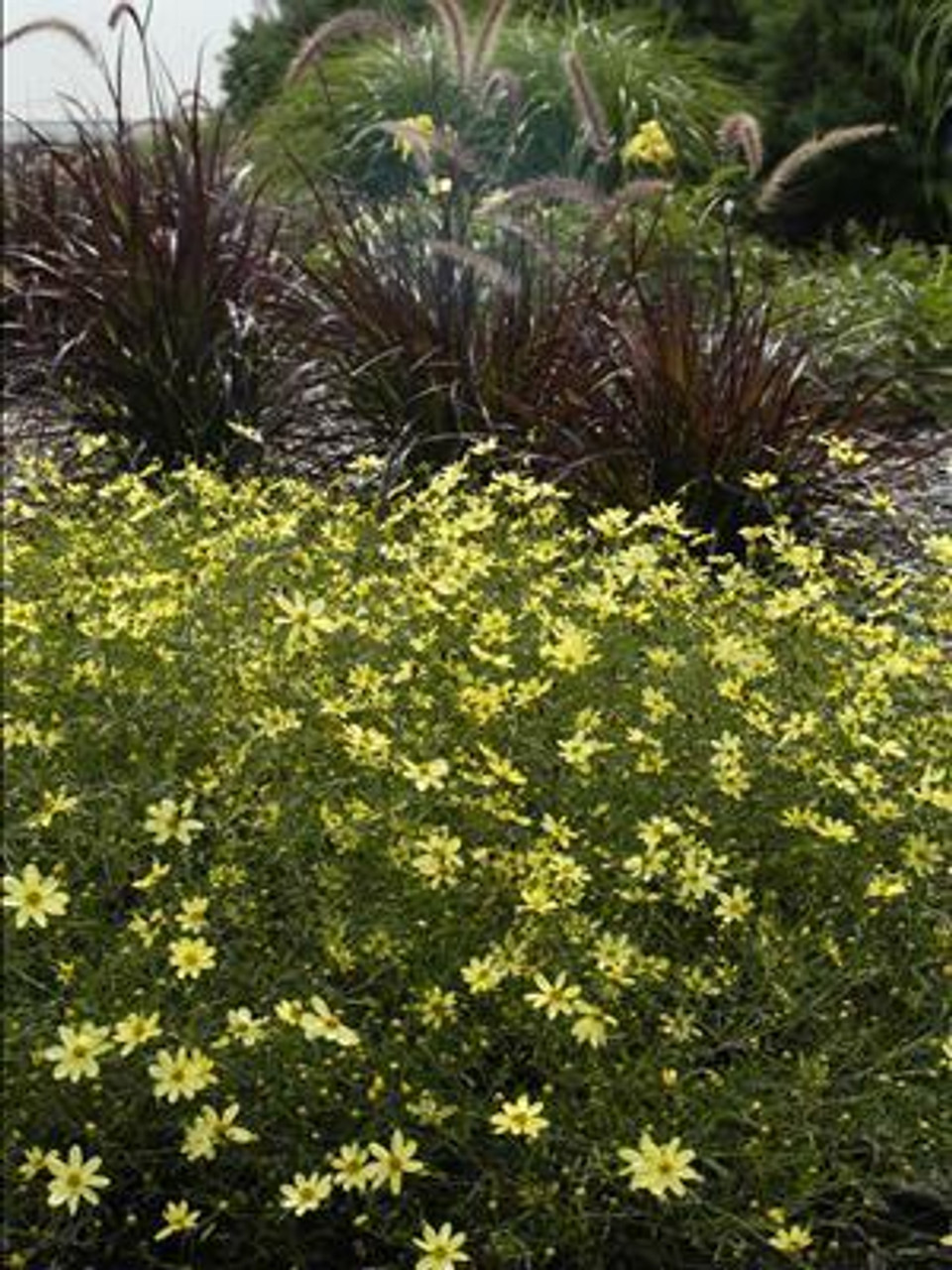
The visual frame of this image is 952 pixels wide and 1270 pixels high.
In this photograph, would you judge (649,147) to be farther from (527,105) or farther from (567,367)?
(567,367)

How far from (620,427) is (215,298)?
4.70 feet

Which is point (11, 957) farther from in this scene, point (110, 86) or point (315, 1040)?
point (110, 86)

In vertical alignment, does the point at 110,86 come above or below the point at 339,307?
above

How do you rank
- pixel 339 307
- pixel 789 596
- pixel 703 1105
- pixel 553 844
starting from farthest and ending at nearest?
pixel 339 307
pixel 789 596
pixel 553 844
pixel 703 1105

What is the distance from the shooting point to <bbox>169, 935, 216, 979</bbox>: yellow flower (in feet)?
7.29

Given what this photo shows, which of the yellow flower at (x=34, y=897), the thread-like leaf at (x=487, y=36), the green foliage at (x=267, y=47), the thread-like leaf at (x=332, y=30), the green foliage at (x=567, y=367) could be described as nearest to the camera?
the yellow flower at (x=34, y=897)

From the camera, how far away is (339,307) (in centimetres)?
556

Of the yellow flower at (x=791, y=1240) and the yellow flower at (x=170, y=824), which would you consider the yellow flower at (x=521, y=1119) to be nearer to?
the yellow flower at (x=791, y=1240)

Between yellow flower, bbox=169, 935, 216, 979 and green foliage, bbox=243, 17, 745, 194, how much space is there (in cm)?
743

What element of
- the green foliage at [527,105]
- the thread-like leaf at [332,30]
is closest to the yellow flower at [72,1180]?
the thread-like leaf at [332,30]

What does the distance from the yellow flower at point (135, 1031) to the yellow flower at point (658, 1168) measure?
0.50 metres

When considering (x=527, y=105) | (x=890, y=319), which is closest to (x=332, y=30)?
(x=890, y=319)

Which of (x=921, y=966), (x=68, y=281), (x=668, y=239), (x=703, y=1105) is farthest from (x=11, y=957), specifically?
(x=668, y=239)

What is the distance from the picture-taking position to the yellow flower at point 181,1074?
2141 millimetres
